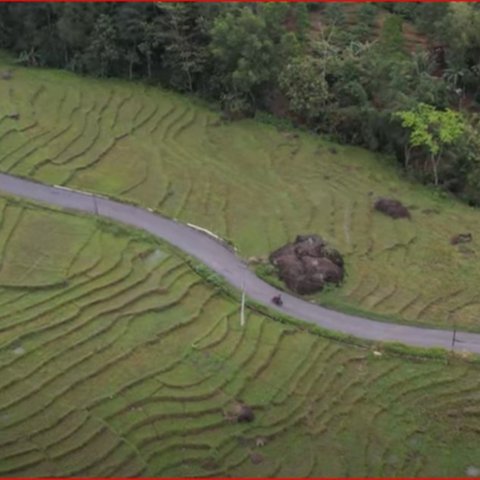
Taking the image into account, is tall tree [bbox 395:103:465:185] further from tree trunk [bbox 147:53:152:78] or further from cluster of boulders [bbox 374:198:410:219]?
tree trunk [bbox 147:53:152:78]

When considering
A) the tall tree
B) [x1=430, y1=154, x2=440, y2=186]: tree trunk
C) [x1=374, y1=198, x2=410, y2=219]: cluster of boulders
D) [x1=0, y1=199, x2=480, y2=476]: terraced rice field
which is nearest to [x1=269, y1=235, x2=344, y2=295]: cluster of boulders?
[x1=0, y1=199, x2=480, y2=476]: terraced rice field

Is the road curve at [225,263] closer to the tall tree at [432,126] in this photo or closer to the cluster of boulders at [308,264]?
the cluster of boulders at [308,264]

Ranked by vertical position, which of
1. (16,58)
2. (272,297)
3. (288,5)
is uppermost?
(288,5)

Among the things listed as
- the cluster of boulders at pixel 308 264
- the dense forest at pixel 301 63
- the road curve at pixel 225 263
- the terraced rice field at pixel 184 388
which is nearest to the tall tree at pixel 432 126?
the dense forest at pixel 301 63

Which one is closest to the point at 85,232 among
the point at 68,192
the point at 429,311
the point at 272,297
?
the point at 68,192

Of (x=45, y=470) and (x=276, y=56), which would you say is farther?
(x=276, y=56)

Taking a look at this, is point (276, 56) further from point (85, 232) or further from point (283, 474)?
point (283, 474)

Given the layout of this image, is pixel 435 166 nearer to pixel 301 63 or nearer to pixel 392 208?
pixel 392 208
